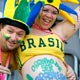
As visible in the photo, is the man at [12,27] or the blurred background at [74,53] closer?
the man at [12,27]

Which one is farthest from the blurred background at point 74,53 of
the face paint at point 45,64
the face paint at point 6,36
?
the face paint at point 6,36

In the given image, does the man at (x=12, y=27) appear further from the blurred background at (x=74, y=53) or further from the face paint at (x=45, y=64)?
the blurred background at (x=74, y=53)

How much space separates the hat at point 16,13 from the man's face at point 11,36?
2cm

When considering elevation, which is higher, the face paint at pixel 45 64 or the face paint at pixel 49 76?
the face paint at pixel 45 64

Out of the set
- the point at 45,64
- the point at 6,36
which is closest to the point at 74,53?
the point at 45,64

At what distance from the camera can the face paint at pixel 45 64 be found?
1483 millimetres

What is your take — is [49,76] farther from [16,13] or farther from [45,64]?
[16,13]

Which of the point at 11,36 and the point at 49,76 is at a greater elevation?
the point at 11,36

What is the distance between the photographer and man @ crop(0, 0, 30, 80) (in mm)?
1450

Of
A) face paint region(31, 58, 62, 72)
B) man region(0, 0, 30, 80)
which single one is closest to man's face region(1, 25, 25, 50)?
man region(0, 0, 30, 80)

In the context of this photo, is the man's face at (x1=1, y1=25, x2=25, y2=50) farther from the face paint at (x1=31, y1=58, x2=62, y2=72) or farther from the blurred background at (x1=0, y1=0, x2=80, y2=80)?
the blurred background at (x1=0, y1=0, x2=80, y2=80)

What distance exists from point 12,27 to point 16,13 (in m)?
0.06

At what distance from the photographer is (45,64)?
4.90 ft

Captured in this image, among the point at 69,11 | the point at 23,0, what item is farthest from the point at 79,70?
the point at 23,0
